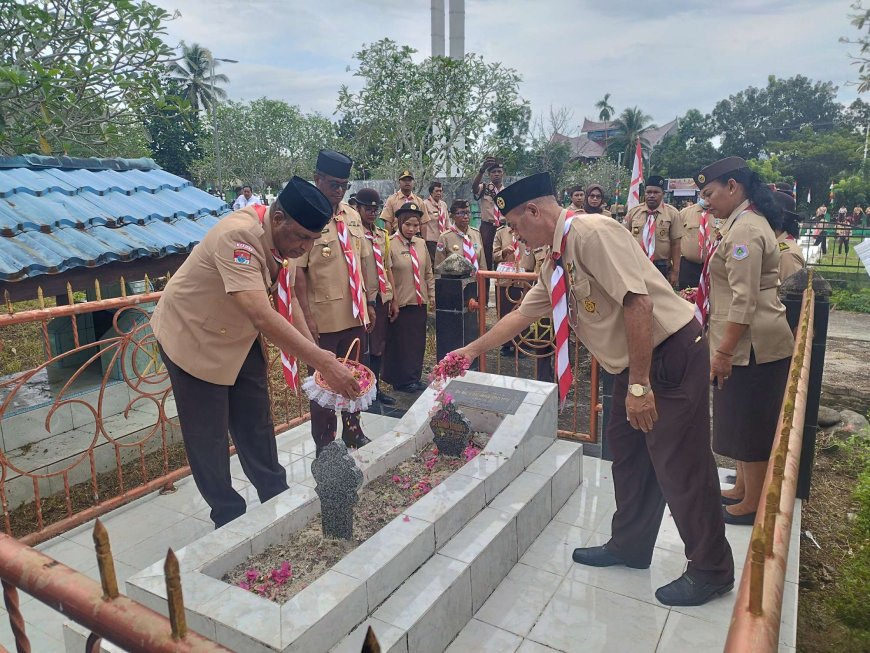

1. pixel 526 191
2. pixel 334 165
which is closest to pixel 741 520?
pixel 526 191

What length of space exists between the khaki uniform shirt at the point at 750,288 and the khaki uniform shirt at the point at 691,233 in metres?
5.24

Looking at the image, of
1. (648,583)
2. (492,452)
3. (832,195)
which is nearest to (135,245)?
(492,452)

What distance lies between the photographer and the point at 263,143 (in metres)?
36.6

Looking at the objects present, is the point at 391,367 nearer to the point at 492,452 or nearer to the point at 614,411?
the point at 492,452

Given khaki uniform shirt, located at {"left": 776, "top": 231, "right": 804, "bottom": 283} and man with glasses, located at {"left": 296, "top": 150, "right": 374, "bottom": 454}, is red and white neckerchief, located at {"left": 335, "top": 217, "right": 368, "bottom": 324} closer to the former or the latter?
man with glasses, located at {"left": 296, "top": 150, "right": 374, "bottom": 454}

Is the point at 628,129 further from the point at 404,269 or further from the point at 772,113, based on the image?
the point at 404,269

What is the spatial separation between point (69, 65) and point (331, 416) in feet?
14.2

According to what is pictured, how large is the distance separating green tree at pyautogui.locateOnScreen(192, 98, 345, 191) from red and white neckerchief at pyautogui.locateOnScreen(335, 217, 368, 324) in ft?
104

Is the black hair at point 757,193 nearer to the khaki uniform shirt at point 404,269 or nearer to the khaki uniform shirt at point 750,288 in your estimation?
the khaki uniform shirt at point 750,288

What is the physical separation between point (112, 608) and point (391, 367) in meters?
6.10

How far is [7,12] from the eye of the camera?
5.62m

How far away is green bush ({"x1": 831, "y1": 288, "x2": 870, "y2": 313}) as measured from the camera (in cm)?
1173

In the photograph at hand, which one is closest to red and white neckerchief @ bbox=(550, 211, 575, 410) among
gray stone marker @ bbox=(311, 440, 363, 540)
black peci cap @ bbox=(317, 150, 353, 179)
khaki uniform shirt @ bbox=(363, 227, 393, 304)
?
gray stone marker @ bbox=(311, 440, 363, 540)

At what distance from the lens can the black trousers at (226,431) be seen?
326cm
